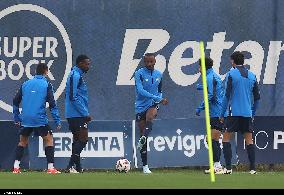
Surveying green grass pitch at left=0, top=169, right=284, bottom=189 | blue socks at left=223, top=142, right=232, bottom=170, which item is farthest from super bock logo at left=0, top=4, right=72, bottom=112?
green grass pitch at left=0, top=169, right=284, bottom=189

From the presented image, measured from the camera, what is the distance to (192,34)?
71.1 feet

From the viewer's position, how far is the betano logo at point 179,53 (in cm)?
2153

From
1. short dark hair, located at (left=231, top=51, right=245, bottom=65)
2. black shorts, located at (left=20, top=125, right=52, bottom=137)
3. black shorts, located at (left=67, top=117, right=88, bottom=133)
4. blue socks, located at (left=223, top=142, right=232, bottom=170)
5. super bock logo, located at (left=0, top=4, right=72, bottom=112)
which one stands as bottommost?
blue socks, located at (left=223, top=142, right=232, bottom=170)

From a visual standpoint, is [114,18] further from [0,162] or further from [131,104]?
[0,162]

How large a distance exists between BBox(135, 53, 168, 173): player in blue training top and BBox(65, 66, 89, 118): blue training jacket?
40.1 inches

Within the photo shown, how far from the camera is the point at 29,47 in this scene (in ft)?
69.9

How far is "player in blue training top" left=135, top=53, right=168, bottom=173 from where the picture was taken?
1809 centimetres

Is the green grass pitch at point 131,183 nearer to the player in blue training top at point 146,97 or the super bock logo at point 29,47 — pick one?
the player in blue training top at point 146,97

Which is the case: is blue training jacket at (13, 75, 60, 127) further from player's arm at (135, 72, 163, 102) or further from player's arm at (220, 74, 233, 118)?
player's arm at (220, 74, 233, 118)

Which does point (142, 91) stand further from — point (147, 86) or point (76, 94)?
point (76, 94)

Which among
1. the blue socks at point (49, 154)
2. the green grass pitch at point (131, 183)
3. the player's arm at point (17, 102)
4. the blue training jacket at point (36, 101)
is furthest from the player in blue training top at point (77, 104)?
the green grass pitch at point (131, 183)

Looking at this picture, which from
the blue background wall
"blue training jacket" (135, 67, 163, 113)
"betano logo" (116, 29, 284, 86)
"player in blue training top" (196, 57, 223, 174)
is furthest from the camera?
"betano logo" (116, 29, 284, 86)

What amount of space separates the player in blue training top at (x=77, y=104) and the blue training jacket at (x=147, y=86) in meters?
0.96

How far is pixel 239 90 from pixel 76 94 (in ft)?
9.28
